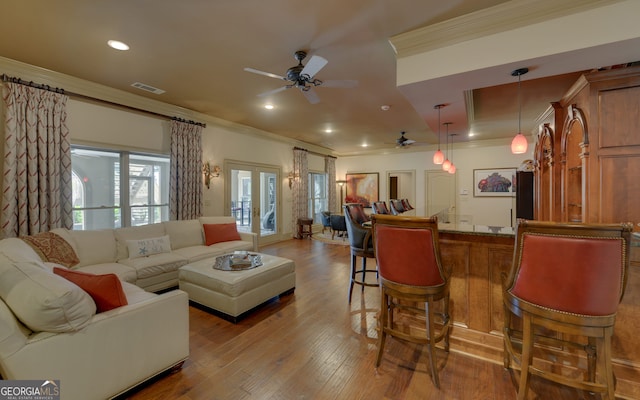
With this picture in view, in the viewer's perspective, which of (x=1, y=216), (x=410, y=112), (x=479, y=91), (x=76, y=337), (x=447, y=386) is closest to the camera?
(x=76, y=337)

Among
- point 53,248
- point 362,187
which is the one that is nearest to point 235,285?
point 53,248

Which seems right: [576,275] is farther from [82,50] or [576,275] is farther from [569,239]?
[82,50]

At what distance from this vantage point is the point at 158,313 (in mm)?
1890

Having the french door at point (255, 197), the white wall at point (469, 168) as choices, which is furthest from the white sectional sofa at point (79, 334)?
the white wall at point (469, 168)

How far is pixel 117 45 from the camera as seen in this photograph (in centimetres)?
281

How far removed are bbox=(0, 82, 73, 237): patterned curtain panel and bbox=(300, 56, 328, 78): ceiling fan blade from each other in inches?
135

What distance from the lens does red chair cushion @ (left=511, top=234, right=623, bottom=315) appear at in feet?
4.52

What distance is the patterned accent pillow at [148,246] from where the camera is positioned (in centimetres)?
355

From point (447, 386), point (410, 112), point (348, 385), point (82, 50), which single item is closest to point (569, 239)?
point (447, 386)

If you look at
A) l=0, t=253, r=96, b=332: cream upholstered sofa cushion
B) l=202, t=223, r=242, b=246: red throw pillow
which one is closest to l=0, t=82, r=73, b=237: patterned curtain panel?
l=202, t=223, r=242, b=246: red throw pillow

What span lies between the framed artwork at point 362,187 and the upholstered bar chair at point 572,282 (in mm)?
7830

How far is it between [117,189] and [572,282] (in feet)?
18.4

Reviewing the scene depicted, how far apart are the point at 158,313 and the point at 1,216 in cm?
308

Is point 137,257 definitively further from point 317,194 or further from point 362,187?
point 362,187
